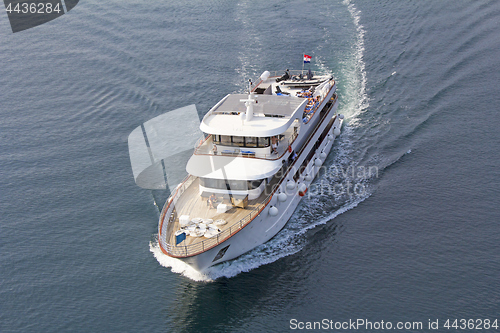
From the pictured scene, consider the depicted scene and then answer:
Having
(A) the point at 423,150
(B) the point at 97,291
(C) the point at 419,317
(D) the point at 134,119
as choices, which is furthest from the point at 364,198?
(D) the point at 134,119

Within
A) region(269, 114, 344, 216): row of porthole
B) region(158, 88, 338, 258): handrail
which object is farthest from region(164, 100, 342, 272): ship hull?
region(158, 88, 338, 258): handrail

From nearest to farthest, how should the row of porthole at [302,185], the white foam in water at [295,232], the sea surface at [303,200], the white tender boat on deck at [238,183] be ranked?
the sea surface at [303,200] < the white tender boat on deck at [238,183] < the white foam in water at [295,232] < the row of porthole at [302,185]

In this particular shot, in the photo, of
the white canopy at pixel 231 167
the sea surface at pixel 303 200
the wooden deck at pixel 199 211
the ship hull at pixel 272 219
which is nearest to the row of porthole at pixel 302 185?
the ship hull at pixel 272 219

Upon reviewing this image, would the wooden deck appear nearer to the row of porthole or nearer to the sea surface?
the row of porthole

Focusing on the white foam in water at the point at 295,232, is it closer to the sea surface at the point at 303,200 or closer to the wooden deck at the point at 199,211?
the sea surface at the point at 303,200

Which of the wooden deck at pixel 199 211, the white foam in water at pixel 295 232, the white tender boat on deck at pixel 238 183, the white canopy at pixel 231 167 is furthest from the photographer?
the white canopy at pixel 231 167

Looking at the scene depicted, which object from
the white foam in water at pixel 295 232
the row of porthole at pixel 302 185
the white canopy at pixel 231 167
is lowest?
the white foam in water at pixel 295 232
